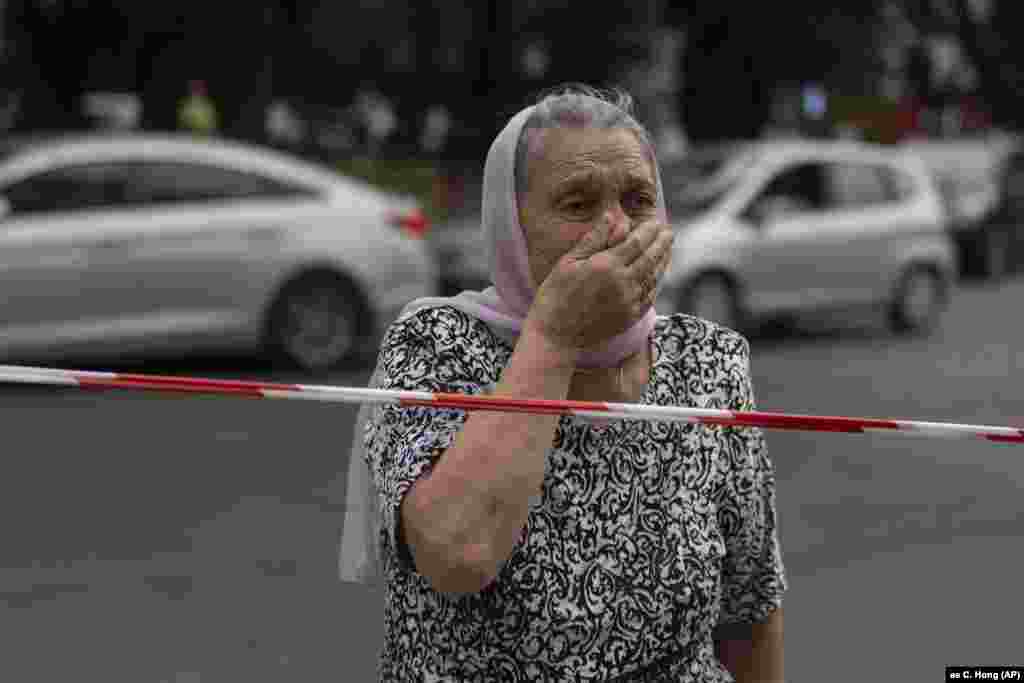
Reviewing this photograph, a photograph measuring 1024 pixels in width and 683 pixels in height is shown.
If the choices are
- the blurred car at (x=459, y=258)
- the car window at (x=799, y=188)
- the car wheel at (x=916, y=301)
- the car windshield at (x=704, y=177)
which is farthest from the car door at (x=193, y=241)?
the car wheel at (x=916, y=301)

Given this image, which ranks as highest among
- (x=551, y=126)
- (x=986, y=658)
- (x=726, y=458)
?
(x=551, y=126)

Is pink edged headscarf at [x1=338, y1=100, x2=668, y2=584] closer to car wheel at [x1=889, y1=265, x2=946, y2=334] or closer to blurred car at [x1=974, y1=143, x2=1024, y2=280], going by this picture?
car wheel at [x1=889, y1=265, x2=946, y2=334]

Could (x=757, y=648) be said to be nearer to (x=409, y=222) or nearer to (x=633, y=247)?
(x=633, y=247)

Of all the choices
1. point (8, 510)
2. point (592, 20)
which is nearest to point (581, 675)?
point (8, 510)

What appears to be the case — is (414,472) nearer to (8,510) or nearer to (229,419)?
(8,510)

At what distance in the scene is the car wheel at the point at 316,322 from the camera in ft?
39.8

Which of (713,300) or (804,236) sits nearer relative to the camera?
(713,300)

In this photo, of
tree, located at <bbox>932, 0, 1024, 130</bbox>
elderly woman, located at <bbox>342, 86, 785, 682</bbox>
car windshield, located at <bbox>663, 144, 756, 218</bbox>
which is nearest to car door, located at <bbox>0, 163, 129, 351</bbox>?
car windshield, located at <bbox>663, 144, 756, 218</bbox>

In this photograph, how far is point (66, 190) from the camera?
11.4m

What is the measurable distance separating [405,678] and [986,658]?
3.56m

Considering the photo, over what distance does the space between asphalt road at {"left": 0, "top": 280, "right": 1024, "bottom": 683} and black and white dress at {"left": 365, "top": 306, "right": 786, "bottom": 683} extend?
3032 millimetres

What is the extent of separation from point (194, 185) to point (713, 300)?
14.9 feet

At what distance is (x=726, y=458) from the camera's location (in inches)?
95.3

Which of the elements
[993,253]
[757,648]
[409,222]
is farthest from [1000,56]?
[757,648]
